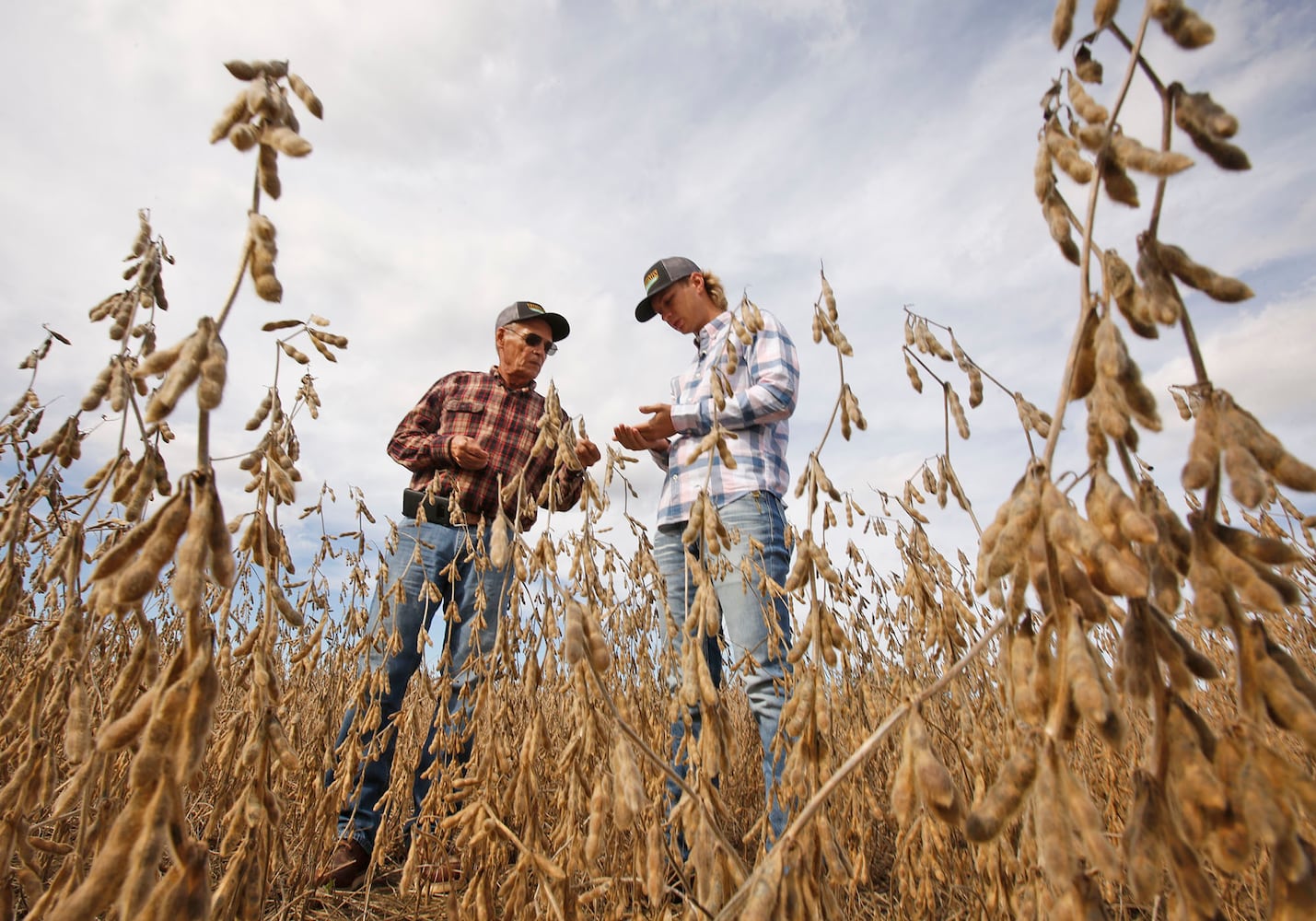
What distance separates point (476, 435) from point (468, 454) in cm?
52

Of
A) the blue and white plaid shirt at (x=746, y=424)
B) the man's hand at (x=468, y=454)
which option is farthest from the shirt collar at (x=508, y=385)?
the blue and white plaid shirt at (x=746, y=424)

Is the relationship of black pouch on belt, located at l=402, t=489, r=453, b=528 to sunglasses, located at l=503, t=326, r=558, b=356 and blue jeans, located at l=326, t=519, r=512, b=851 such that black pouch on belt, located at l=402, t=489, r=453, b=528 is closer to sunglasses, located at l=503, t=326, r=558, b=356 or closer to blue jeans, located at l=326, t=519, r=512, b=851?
blue jeans, located at l=326, t=519, r=512, b=851

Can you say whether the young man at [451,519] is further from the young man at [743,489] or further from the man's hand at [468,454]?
the young man at [743,489]

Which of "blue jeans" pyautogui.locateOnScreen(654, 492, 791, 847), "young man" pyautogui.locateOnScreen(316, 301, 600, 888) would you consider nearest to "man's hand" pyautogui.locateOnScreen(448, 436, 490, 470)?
"young man" pyautogui.locateOnScreen(316, 301, 600, 888)

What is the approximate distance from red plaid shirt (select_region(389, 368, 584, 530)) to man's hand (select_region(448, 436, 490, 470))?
95 millimetres

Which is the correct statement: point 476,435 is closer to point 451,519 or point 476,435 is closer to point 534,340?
point 534,340

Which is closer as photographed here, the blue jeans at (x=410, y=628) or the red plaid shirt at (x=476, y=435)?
the blue jeans at (x=410, y=628)

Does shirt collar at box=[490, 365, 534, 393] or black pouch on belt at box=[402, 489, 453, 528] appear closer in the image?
black pouch on belt at box=[402, 489, 453, 528]

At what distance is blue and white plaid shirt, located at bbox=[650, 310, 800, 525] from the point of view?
248 centimetres

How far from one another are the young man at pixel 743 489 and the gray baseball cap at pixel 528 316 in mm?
808

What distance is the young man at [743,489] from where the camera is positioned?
223 cm

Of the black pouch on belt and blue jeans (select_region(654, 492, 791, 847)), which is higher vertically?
the black pouch on belt

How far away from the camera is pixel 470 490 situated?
315 centimetres

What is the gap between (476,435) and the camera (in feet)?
11.1
